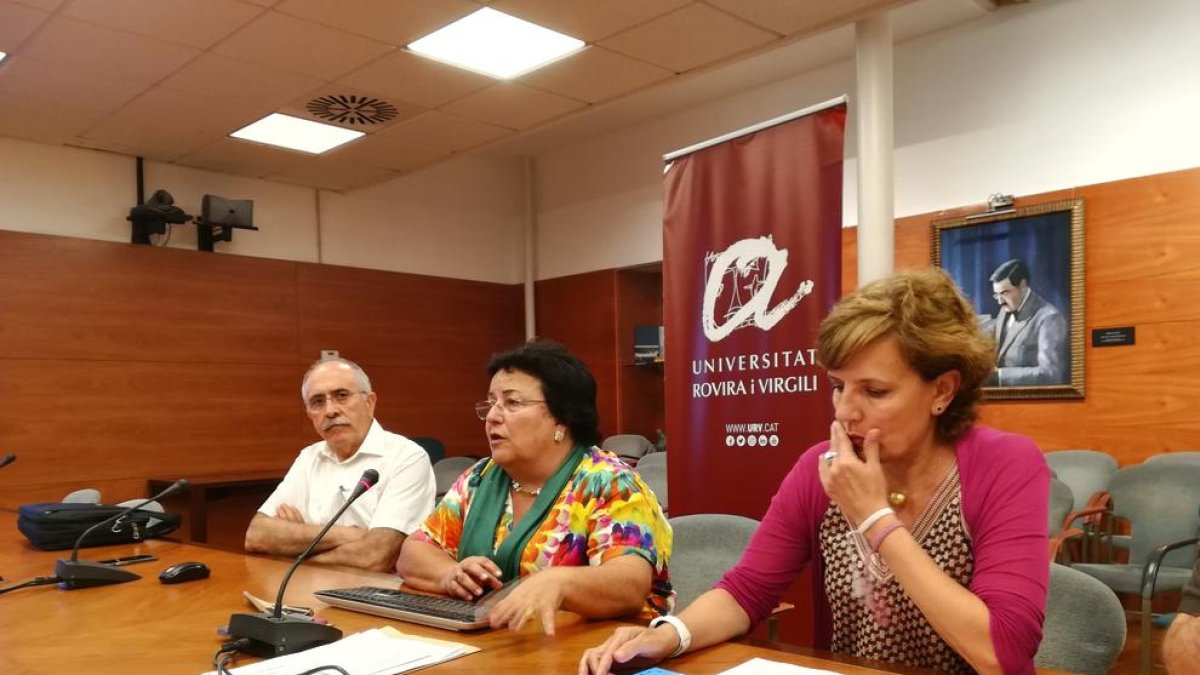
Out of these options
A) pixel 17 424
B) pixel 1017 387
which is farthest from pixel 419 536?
pixel 17 424

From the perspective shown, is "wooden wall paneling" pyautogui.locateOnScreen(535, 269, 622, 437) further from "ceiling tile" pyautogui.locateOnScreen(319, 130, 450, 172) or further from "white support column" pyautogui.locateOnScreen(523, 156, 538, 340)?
"ceiling tile" pyautogui.locateOnScreen(319, 130, 450, 172)

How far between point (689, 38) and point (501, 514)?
9.54 feet

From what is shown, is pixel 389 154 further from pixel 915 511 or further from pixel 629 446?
pixel 915 511

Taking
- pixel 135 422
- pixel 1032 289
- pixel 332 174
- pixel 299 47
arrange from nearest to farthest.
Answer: pixel 299 47, pixel 1032 289, pixel 135 422, pixel 332 174

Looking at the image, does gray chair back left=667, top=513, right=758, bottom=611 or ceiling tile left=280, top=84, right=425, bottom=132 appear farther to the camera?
ceiling tile left=280, top=84, right=425, bottom=132

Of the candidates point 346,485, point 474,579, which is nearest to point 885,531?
point 474,579

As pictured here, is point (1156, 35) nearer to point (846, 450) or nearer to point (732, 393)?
point (732, 393)

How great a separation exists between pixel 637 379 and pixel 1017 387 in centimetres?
319

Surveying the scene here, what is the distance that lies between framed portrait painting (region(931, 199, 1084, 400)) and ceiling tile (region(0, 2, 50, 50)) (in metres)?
4.69

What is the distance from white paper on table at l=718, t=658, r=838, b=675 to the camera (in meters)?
1.29

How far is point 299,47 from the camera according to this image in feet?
Answer: 13.5

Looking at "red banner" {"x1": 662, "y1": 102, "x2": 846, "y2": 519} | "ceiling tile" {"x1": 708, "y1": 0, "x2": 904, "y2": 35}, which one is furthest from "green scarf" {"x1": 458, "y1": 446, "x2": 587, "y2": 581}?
"ceiling tile" {"x1": 708, "y1": 0, "x2": 904, "y2": 35}

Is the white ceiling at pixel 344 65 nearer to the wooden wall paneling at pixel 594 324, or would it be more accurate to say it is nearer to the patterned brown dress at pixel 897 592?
the wooden wall paneling at pixel 594 324

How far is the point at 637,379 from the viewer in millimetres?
7445
